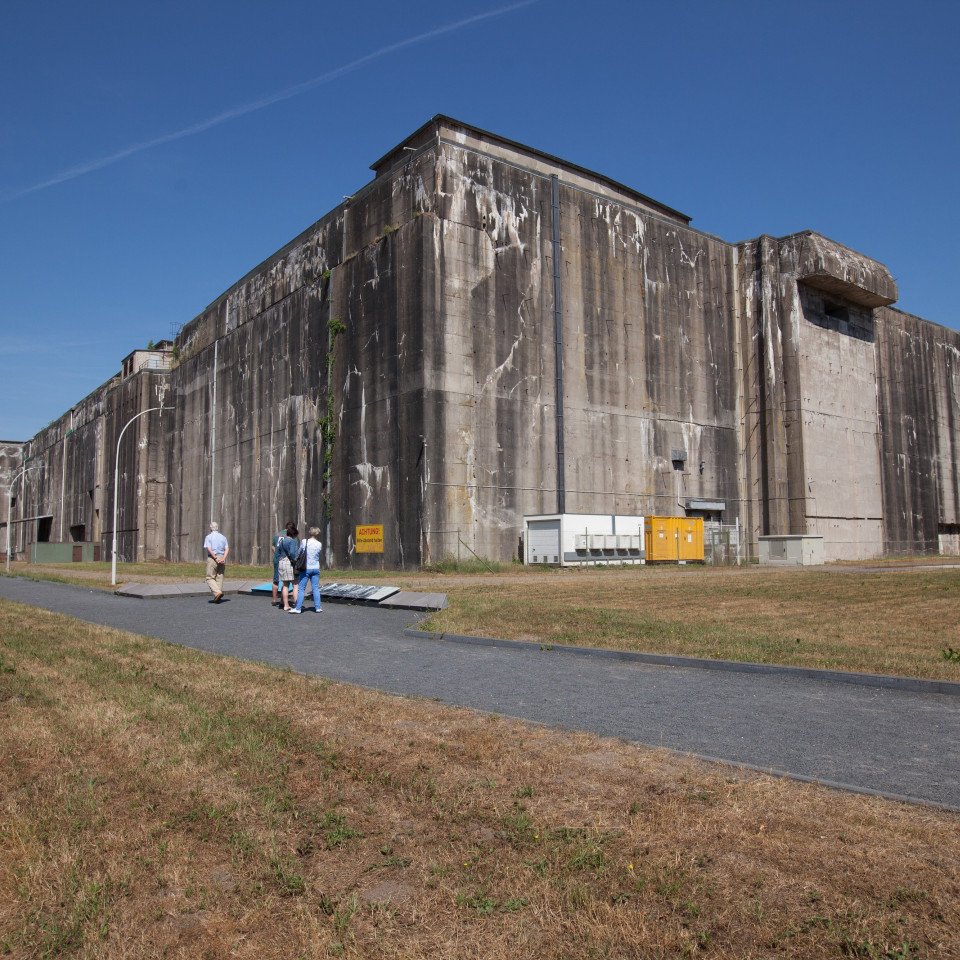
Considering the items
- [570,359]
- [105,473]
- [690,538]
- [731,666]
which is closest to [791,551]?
[690,538]

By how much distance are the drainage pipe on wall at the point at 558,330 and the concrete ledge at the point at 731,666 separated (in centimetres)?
2272

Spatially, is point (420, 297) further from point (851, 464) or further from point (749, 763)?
point (749, 763)

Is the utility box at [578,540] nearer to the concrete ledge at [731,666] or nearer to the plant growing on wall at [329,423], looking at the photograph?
the plant growing on wall at [329,423]

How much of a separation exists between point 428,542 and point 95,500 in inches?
1854

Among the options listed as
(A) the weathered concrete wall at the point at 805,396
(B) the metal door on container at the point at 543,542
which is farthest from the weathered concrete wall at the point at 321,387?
(A) the weathered concrete wall at the point at 805,396

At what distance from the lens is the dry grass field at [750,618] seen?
1061cm

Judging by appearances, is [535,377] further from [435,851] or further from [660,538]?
[435,851]

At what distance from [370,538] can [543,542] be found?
7.08 m

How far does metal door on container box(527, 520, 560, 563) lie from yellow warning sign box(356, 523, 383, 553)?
5927 mm

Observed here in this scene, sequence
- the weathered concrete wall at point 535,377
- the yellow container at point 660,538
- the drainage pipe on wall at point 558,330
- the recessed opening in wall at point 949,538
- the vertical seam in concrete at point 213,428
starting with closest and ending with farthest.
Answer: the weathered concrete wall at point 535,377 < the yellow container at point 660,538 < the drainage pipe on wall at point 558,330 < the vertical seam in concrete at point 213,428 < the recessed opening in wall at point 949,538

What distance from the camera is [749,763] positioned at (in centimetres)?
577

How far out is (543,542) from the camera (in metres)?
32.9

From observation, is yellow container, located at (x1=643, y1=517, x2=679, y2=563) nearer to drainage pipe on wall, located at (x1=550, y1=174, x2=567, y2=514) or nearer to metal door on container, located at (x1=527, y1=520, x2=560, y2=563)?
drainage pipe on wall, located at (x1=550, y1=174, x2=567, y2=514)

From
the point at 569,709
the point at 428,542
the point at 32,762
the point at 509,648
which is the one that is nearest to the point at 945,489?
the point at 428,542
